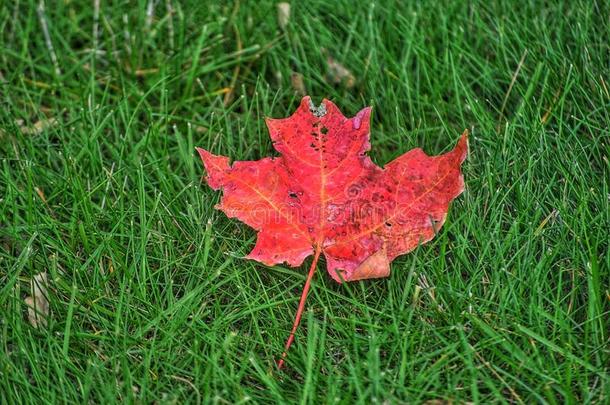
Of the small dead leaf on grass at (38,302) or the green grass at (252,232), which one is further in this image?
the small dead leaf on grass at (38,302)

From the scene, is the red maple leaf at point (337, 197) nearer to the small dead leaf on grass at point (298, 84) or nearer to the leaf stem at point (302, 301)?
the leaf stem at point (302, 301)

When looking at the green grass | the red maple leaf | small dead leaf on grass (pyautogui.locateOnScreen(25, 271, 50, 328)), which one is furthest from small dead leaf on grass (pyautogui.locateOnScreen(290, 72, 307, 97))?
small dead leaf on grass (pyautogui.locateOnScreen(25, 271, 50, 328))

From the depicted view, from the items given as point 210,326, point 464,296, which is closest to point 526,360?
point 464,296

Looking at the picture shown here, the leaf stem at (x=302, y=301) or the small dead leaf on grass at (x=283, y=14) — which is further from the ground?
the small dead leaf on grass at (x=283, y=14)

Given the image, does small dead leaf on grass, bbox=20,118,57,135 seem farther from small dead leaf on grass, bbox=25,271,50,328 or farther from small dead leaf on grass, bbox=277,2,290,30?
small dead leaf on grass, bbox=277,2,290,30

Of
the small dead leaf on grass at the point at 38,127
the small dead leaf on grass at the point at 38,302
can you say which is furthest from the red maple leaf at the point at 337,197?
the small dead leaf on grass at the point at 38,127

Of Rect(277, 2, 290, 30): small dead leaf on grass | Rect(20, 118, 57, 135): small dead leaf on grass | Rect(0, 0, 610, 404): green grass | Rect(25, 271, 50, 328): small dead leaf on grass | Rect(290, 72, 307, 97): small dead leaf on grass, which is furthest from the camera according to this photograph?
Rect(277, 2, 290, 30): small dead leaf on grass

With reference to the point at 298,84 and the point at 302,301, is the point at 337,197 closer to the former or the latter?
the point at 302,301
